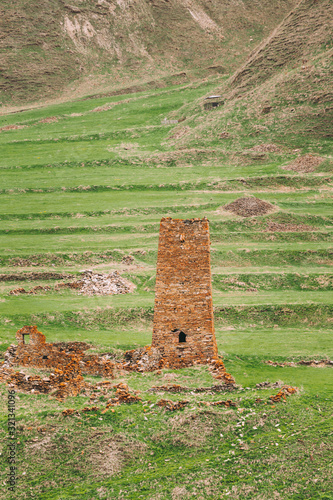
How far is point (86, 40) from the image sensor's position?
86.2m

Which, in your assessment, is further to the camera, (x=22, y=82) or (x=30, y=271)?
(x=22, y=82)

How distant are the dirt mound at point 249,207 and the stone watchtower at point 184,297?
20696 millimetres

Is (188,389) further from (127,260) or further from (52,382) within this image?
(127,260)

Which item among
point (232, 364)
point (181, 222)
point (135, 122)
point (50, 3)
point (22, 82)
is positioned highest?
point (50, 3)

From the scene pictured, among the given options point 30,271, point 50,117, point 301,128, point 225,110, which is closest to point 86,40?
point 50,117

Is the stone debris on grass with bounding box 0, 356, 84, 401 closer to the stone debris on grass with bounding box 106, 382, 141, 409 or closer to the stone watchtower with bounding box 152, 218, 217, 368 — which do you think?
the stone debris on grass with bounding box 106, 382, 141, 409

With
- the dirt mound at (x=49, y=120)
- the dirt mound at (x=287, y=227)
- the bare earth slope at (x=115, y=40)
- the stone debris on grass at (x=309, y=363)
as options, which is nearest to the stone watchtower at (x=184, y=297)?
the stone debris on grass at (x=309, y=363)

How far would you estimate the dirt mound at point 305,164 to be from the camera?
47625 millimetres

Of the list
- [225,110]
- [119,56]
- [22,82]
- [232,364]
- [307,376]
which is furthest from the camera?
[119,56]

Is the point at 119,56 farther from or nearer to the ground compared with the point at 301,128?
farther from the ground

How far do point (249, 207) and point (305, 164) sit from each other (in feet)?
38.3

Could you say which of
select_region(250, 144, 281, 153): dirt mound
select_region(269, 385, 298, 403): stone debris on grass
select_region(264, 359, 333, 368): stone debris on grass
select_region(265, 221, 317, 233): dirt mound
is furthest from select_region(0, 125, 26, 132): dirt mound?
select_region(269, 385, 298, 403): stone debris on grass

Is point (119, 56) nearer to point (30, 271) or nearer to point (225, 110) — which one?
point (225, 110)

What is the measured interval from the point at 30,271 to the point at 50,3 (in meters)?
73.6
